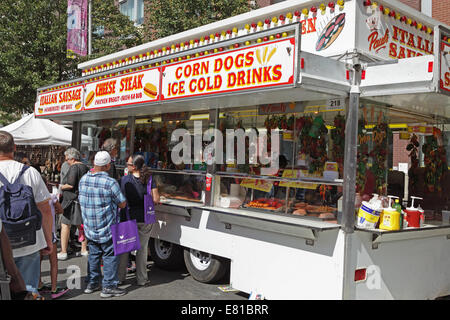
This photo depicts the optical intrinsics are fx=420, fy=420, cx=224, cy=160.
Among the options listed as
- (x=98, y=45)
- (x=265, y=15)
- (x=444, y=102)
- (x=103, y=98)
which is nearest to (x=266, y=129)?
(x=265, y=15)

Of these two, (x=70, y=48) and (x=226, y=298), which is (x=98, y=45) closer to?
(x=70, y=48)

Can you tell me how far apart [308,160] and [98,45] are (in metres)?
10.8

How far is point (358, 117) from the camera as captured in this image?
415 cm

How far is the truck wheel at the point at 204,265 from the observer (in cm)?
543

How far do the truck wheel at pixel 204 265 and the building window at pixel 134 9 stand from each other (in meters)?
16.2

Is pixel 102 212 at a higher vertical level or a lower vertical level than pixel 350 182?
lower

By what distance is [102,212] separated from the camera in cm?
489

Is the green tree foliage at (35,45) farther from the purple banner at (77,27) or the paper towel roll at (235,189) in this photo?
the paper towel roll at (235,189)

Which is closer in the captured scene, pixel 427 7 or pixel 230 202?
pixel 230 202

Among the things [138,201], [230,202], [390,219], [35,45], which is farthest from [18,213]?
[35,45]

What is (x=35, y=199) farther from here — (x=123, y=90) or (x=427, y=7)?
(x=427, y=7)

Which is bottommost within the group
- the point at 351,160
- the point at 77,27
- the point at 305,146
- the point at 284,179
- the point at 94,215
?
the point at 94,215

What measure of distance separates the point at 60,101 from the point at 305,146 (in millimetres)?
4720

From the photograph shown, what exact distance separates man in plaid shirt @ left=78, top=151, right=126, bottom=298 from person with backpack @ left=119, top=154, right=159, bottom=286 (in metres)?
0.38
